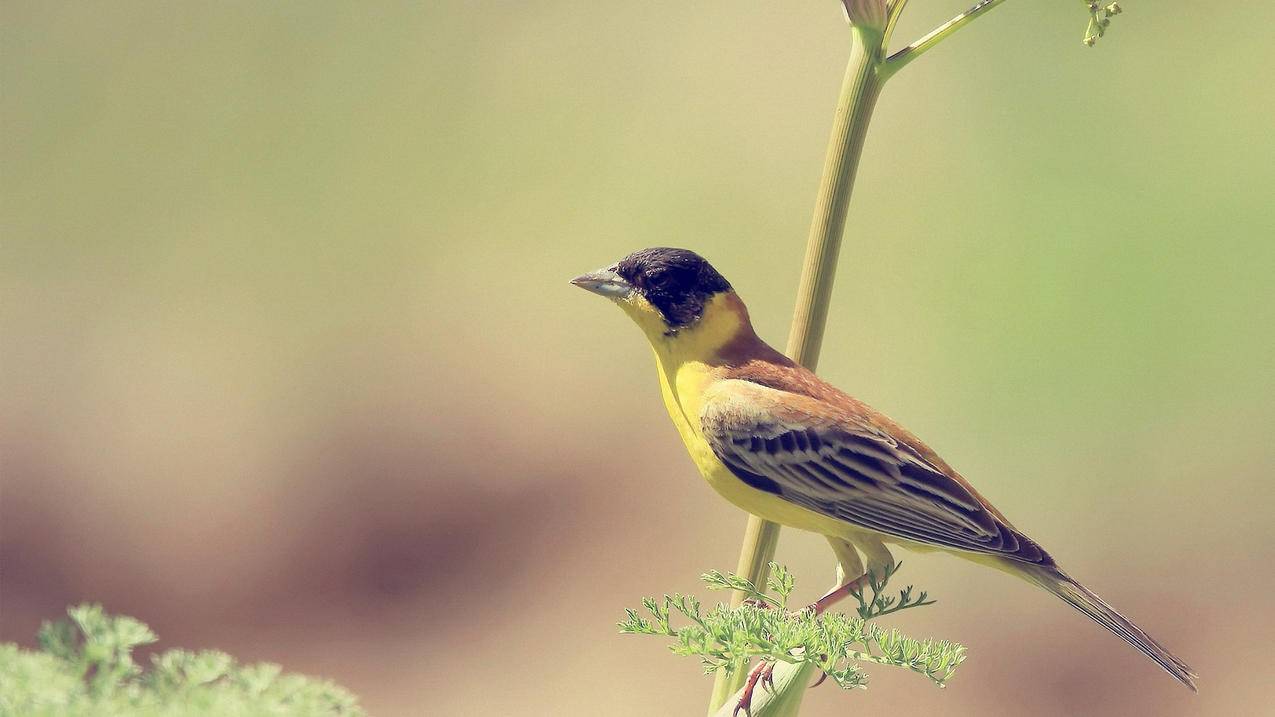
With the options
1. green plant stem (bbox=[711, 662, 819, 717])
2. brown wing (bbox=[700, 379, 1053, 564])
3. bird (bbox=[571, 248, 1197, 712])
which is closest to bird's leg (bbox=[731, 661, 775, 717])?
green plant stem (bbox=[711, 662, 819, 717])

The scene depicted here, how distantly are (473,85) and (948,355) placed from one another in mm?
3892

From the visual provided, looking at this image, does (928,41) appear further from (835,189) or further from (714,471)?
(714,471)

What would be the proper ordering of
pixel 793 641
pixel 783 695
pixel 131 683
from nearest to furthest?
pixel 131 683
pixel 793 641
pixel 783 695

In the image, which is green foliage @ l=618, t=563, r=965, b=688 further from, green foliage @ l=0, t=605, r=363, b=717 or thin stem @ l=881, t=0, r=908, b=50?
thin stem @ l=881, t=0, r=908, b=50

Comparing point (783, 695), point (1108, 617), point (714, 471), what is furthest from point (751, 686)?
point (1108, 617)

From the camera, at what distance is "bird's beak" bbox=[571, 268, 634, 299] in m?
3.02

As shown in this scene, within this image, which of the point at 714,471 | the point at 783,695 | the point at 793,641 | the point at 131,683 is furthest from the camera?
the point at 714,471

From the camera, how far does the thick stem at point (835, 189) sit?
2.02m

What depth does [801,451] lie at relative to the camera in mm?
3047

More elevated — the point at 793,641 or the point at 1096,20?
the point at 1096,20

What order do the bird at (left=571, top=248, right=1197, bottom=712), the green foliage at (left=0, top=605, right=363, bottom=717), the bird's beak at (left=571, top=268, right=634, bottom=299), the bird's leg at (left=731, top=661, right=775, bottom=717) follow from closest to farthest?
1. the green foliage at (left=0, top=605, right=363, bottom=717)
2. the bird's leg at (left=731, top=661, right=775, bottom=717)
3. the bird at (left=571, top=248, right=1197, bottom=712)
4. the bird's beak at (left=571, top=268, right=634, bottom=299)

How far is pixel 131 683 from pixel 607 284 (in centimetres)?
149

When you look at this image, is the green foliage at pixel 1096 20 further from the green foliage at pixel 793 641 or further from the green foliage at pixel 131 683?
the green foliage at pixel 131 683

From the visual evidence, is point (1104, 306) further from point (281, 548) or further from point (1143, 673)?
point (281, 548)
